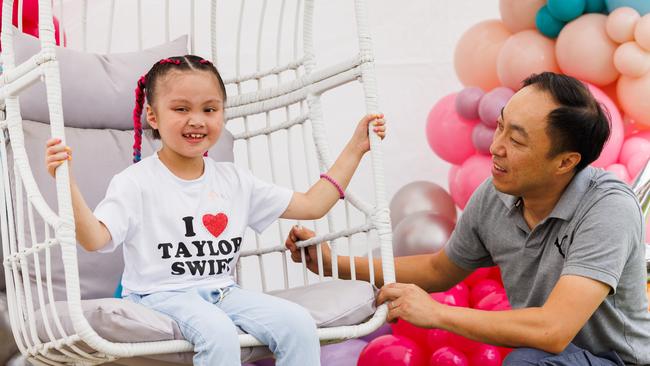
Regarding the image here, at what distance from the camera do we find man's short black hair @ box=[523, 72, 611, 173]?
1.66 metres

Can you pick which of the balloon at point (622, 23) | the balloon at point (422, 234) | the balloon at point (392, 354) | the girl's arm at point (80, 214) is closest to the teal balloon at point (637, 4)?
the balloon at point (622, 23)

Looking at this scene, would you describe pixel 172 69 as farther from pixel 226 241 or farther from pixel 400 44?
pixel 400 44

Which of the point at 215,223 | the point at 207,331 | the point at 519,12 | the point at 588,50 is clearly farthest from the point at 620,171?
the point at 207,331

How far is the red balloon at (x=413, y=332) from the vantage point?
225cm

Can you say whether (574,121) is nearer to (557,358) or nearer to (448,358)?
(557,358)

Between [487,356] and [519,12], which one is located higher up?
[519,12]

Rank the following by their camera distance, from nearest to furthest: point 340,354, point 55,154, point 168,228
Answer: point 55,154, point 168,228, point 340,354

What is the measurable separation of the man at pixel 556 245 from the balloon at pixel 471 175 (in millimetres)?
858

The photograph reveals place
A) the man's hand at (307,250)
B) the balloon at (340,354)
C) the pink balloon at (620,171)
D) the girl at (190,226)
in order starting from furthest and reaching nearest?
1. the pink balloon at (620,171)
2. the balloon at (340,354)
3. the man's hand at (307,250)
4. the girl at (190,226)

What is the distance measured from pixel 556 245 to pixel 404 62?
1.69 m

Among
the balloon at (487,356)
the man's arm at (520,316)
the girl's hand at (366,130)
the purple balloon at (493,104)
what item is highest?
the purple balloon at (493,104)

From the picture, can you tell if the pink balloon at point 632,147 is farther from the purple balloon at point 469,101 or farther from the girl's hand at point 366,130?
the girl's hand at point 366,130

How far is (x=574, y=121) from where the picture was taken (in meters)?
1.66

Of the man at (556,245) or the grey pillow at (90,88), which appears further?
the grey pillow at (90,88)
